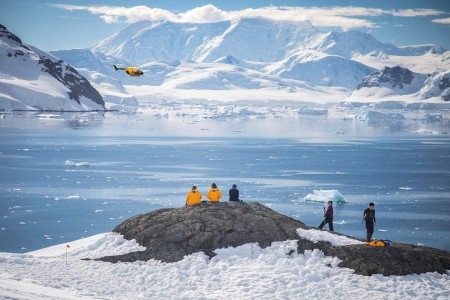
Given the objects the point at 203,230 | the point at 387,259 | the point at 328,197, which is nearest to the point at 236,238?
the point at 203,230

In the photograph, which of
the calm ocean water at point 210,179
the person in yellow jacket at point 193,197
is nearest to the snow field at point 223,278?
the person in yellow jacket at point 193,197

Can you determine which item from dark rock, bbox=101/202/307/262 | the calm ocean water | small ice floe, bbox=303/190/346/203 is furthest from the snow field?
small ice floe, bbox=303/190/346/203

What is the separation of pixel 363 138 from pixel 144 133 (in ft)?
158

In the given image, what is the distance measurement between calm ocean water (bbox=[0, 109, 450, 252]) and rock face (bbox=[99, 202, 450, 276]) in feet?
46.2

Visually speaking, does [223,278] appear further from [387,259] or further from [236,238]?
[387,259]

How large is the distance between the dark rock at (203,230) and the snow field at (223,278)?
1.54 feet

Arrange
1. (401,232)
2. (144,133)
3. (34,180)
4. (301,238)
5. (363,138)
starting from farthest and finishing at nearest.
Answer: (144,133)
(363,138)
(34,180)
(401,232)
(301,238)

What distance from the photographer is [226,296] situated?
20.4m

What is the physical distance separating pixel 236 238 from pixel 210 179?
44185 mm

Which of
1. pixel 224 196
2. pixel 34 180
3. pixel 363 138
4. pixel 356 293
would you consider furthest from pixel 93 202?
pixel 363 138

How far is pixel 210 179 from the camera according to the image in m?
68.1

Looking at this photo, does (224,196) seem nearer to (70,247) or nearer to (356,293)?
(70,247)

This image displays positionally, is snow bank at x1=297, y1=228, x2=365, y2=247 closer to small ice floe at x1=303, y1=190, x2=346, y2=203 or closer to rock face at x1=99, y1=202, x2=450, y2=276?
rock face at x1=99, y1=202, x2=450, y2=276

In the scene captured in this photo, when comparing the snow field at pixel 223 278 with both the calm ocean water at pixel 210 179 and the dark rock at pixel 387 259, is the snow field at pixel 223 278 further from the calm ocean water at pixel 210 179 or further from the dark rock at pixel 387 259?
the calm ocean water at pixel 210 179
